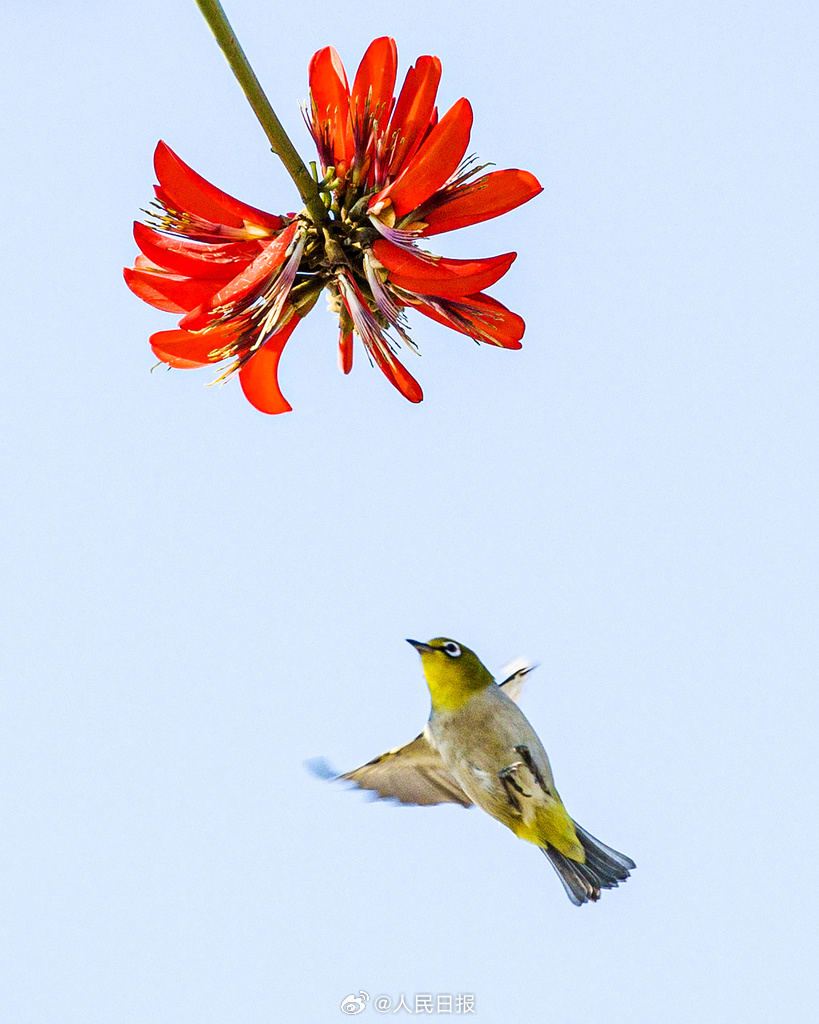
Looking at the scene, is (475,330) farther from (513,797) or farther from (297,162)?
(513,797)

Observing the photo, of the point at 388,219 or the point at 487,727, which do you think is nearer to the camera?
the point at 388,219

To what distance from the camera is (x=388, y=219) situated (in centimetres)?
164

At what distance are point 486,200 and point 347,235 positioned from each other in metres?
Result: 0.24

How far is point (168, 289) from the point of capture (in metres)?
1.76

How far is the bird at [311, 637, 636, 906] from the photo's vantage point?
3436mm

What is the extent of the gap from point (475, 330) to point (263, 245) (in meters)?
0.40

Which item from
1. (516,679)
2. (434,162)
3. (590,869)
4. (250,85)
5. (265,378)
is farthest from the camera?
(516,679)

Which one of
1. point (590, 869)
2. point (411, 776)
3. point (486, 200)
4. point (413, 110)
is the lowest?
point (590, 869)

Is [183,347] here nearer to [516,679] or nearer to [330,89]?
[330,89]

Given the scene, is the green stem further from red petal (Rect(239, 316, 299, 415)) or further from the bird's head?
the bird's head

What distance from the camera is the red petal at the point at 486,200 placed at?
168cm

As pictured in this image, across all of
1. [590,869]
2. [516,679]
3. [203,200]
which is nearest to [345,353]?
[203,200]

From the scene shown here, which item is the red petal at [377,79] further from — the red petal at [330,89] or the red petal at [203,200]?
the red petal at [203,200]

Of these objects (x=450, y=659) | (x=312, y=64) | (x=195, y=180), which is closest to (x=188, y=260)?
(x=195, y=180)
